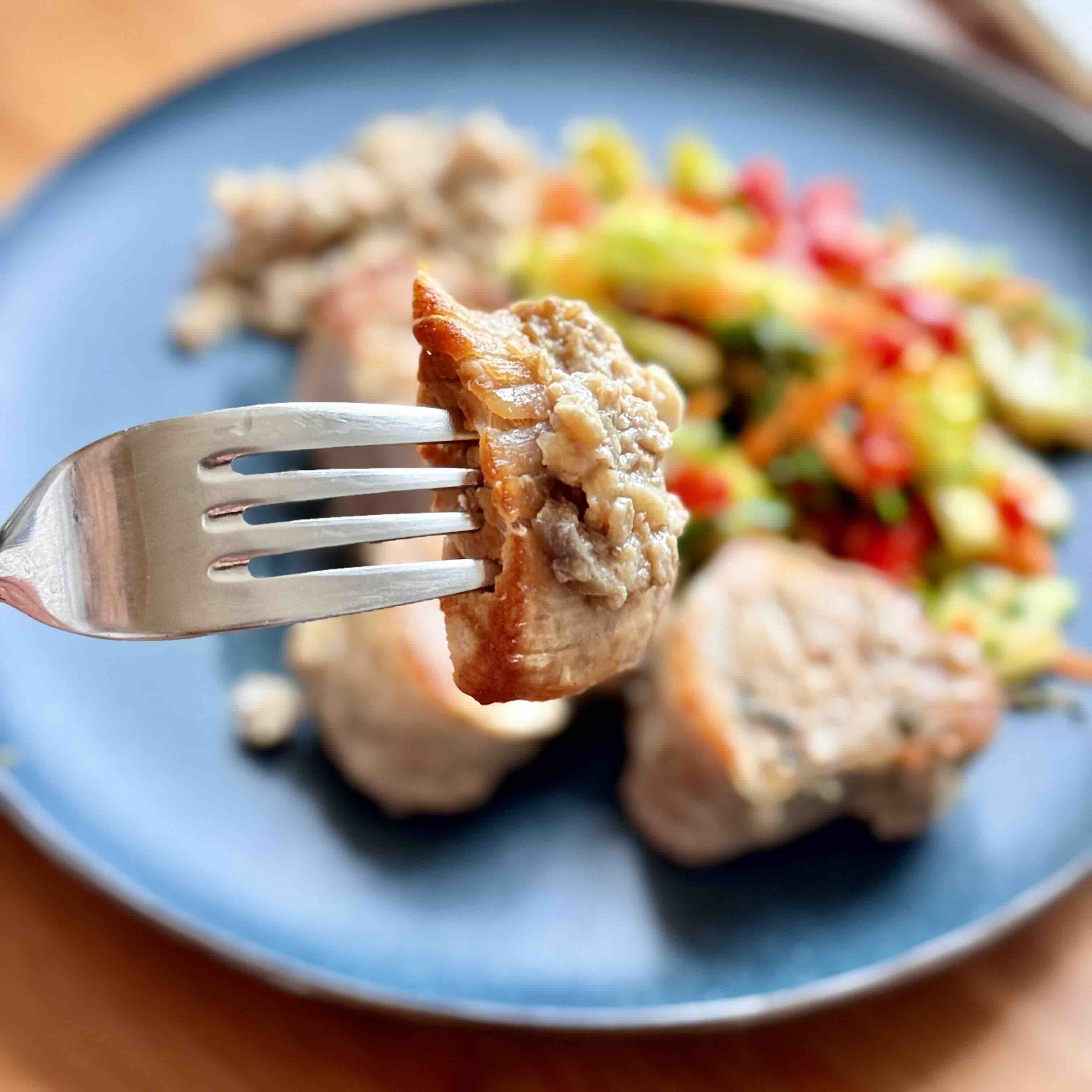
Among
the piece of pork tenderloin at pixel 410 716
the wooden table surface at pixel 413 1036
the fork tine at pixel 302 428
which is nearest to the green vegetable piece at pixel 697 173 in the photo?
the piece of pork tenderloin at pixel 410 716

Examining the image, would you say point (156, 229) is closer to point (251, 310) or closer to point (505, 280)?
point (251, 310)

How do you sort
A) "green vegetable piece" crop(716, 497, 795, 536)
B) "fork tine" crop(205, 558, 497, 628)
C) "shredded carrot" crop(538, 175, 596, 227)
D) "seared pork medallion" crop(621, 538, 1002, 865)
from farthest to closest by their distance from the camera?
"shredded carrot" crop(538, 175, 596, 227) < "green vegetable piece" crop(716, 497, 795, 536) < "seared pork medallion" crop(621, 538, 1002, 865) < "fork tine" crop(205, 558, 497, 628)

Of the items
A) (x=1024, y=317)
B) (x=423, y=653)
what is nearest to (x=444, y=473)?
(x=423, y=653)

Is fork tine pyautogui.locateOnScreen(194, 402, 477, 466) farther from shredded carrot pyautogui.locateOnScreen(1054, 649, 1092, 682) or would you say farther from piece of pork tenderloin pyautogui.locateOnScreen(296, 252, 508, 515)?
shredded carrot pyautogui.locateOnScreen(1054, 649, 1092, 682)

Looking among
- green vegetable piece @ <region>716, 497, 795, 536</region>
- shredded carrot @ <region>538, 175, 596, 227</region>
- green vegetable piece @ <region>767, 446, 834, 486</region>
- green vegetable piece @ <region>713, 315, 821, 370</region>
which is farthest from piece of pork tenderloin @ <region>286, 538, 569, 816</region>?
Answer: shredded carrot @ <region>538, 175, 596, 227</region>

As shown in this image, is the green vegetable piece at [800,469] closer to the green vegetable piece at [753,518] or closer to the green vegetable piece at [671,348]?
the green vegetable piece at [753,518]

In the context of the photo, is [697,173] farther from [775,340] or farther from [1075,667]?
[1075,667]
